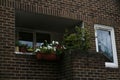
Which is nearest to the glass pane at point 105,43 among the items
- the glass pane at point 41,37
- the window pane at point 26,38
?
the glass pane at point 41,37

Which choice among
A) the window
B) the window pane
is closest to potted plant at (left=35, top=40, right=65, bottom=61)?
the window

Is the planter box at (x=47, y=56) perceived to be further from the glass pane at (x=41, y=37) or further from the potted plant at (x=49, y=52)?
the glass pane at (x=41, y=37)

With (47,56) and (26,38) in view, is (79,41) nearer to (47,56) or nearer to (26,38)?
(47,56)

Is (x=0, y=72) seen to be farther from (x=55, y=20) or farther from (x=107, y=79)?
(x=107, y=79)

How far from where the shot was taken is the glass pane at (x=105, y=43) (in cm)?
1108

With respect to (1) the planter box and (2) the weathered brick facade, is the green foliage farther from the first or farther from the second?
(1) the planter box

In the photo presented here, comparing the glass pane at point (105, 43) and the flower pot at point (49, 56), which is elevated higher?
the glass pane at point (105, 43)

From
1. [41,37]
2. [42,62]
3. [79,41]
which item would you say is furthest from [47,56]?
[41,37]

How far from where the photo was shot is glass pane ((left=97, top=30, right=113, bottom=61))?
1108cm

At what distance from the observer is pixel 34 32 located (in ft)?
38.1

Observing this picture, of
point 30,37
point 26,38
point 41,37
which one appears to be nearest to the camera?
point 26,38

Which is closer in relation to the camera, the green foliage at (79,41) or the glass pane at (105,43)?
the green foliage at (79,41)

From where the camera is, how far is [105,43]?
36.8 ft

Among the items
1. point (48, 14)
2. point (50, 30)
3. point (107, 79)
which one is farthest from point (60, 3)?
point (107, 79)
